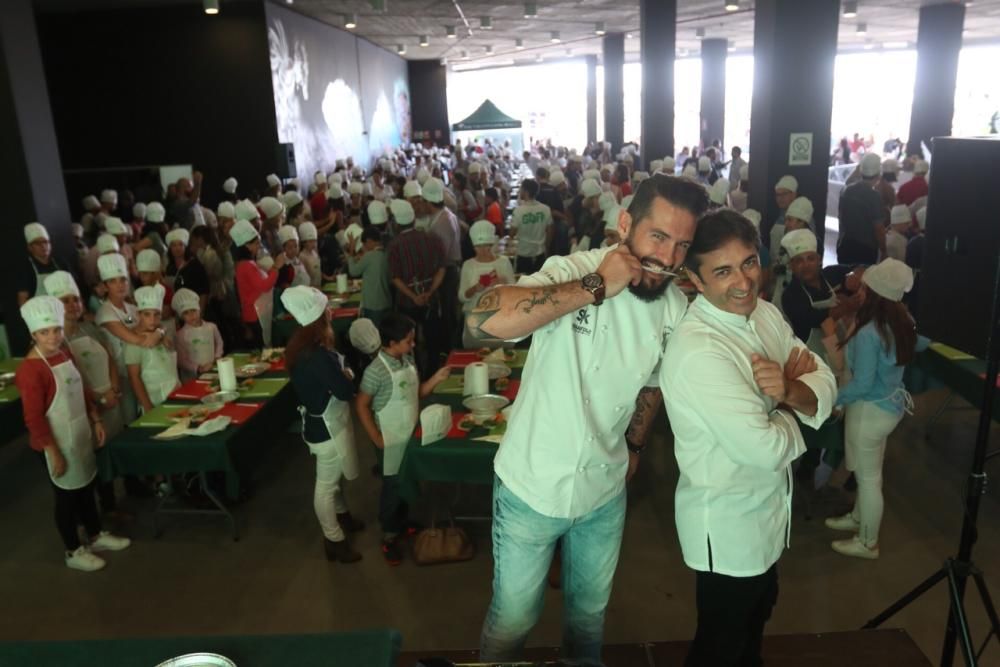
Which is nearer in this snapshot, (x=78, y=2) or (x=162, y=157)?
(x=78, y=2)

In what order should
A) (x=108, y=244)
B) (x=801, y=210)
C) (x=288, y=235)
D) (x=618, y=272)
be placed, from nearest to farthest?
(x=618, y=272), (x=801, y=210), (x=108, y=244), (x=288, y=235)

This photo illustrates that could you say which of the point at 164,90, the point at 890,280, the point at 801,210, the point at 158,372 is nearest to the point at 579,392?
the point at 890,280

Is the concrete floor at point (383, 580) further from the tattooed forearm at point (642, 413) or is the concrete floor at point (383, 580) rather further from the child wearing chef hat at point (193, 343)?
the tattooed forearm at point (642, 413)

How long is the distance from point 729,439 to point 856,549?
103 inches

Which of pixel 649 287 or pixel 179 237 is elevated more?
pixel 649 287

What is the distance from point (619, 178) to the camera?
10.9 metres

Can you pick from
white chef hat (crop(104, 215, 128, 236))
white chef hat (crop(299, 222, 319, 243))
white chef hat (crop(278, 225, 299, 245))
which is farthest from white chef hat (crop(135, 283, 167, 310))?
white chef hat (crop(104, 215, 128, 236))

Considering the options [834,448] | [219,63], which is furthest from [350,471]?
[219,63]

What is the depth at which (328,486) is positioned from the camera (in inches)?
159

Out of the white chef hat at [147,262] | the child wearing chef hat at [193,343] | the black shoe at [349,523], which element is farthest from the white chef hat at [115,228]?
the black shoe at [349,523]

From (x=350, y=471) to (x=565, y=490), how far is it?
2.26m

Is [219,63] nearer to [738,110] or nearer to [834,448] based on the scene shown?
[834,448]

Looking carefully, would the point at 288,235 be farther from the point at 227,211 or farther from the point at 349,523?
the point at 349,523

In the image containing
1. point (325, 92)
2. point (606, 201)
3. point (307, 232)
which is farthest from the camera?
point (325, 92)
